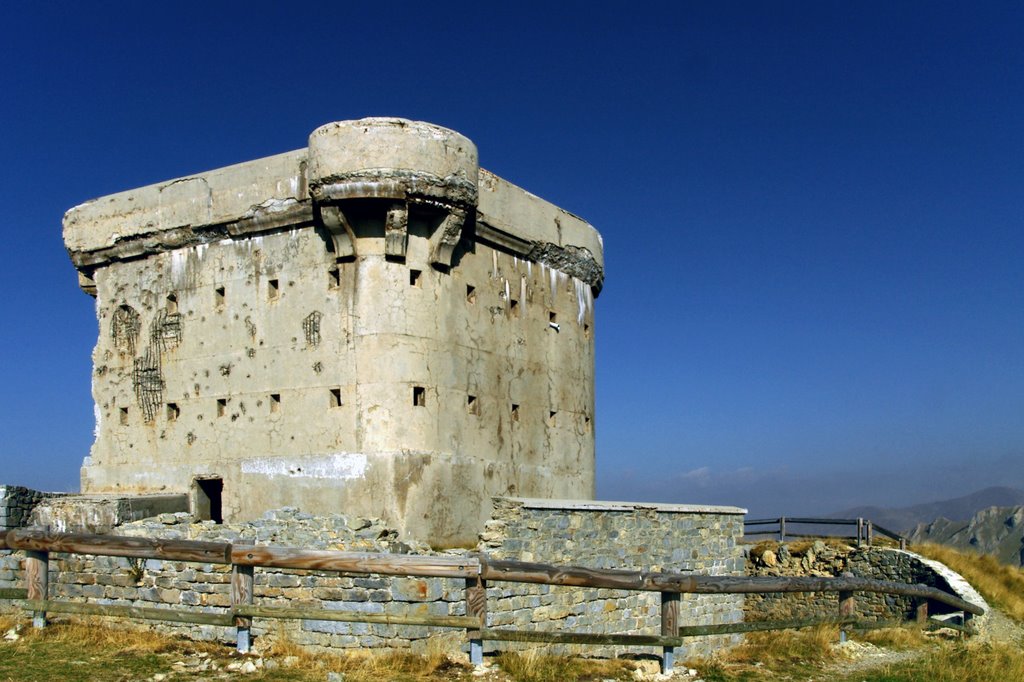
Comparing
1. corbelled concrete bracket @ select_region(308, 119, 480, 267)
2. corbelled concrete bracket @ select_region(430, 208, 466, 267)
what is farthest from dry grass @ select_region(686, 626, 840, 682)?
corbelled concrete bracket @ select_region(308, 119, 480, 267)

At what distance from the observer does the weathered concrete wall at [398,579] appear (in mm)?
11289

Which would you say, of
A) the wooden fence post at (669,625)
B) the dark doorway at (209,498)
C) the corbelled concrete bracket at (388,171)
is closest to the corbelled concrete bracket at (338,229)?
the corbelled concrete bracket at (388,171)

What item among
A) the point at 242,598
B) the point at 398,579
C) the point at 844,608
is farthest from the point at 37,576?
the point at 844,608

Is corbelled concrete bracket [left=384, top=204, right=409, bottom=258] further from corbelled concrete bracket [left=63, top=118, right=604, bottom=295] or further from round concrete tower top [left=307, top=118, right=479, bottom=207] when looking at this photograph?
round concrete tower top [left=307, top=118, right=479, bottom=207]

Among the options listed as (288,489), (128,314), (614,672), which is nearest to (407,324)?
(288,489)

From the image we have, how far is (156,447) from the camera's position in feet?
54.9

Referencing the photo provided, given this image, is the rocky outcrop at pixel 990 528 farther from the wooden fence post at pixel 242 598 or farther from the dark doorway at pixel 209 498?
the wooden fence post at pixel 242 598

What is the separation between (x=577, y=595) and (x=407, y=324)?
5063 millimetres

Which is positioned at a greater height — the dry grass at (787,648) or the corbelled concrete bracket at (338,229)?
the corbelled concrete bracket at (338,229)

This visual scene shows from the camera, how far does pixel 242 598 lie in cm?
929

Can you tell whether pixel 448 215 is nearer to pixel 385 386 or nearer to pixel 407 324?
pixel 407 324

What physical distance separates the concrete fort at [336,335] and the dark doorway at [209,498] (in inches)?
1.3

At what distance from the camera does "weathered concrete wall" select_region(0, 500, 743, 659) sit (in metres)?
11.3

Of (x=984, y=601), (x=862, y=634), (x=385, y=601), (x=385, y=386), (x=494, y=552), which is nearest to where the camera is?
(x=385, y=601)
